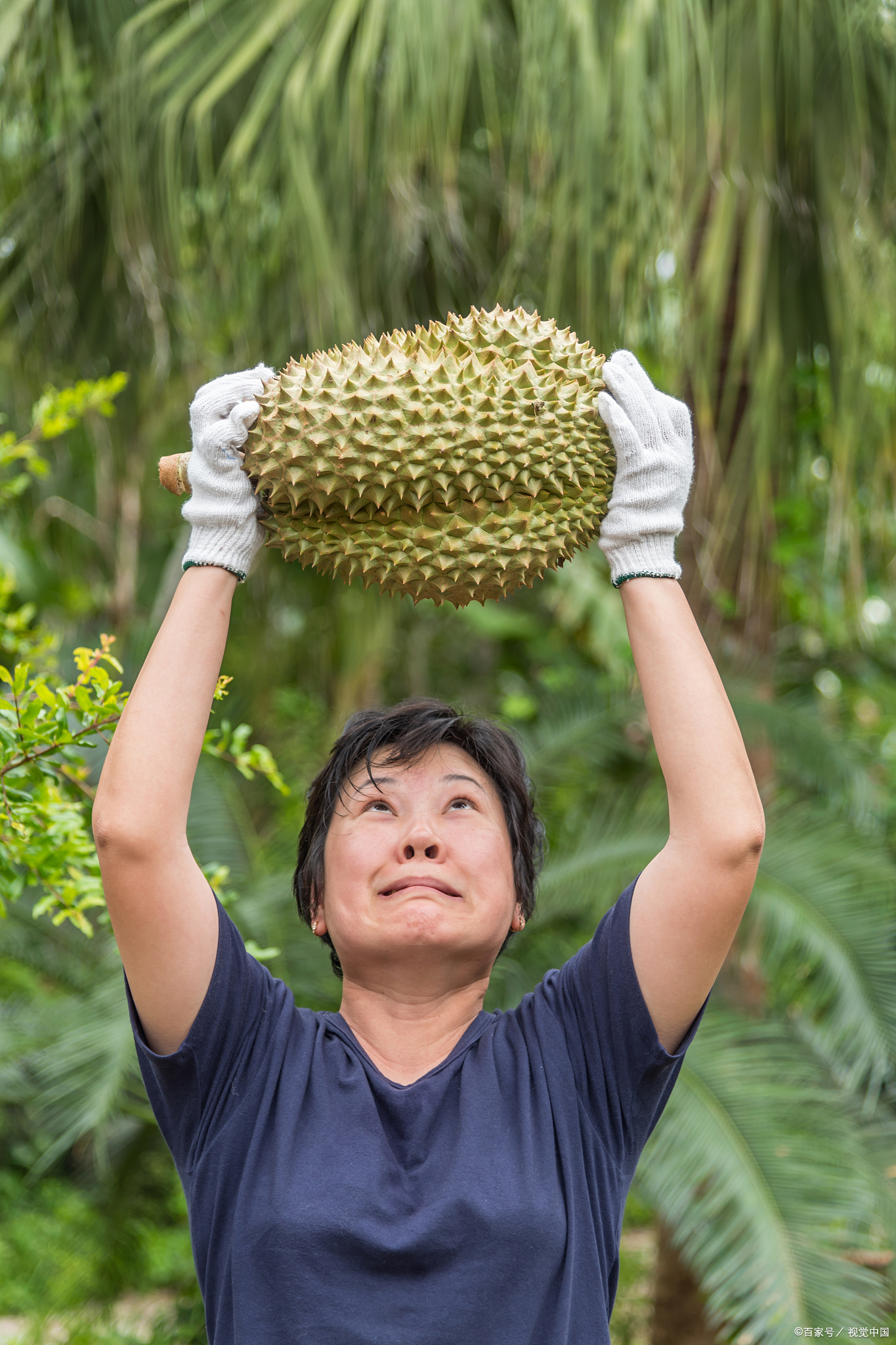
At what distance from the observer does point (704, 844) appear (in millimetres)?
1324

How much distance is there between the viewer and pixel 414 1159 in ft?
4.33

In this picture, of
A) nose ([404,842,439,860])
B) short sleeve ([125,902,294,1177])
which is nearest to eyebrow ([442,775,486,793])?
nose ([404,842,439,860])

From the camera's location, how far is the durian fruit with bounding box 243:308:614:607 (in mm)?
1438

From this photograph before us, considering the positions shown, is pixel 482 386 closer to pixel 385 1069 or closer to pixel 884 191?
pixel 385 1069

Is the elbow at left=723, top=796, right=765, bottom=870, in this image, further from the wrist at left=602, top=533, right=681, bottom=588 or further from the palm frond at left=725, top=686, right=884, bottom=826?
the palm frond at left=725, top=686, right=884, bottom=826

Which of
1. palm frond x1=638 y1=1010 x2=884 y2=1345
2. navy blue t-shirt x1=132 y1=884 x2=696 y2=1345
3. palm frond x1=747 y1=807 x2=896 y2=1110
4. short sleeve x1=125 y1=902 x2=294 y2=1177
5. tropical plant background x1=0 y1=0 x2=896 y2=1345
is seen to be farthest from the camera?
palm frond x1=747 y1=807 x2=896 y2=1110

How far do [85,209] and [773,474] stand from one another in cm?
242

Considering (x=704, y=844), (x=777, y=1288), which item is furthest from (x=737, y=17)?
(x=777, y=1288)

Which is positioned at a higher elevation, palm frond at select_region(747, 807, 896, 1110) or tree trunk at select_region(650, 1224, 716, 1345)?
palm frond at select_region(747, 807, 896, 1110)

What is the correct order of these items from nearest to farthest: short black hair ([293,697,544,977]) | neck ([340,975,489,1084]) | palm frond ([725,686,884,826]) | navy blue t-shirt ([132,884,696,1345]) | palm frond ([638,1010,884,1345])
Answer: navy blue t-shirt ([132,884,696,1345]), neck ([340,975,489,1084]), short black hair ([293,697,544,977]), palm frond ([638,1010,884,1345]), palm frond ([725,686,884,826])

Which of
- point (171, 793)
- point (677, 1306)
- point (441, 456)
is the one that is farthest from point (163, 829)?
point (677, 1306)

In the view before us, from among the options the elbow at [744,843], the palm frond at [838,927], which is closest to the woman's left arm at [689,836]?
the elbow at [744,843]

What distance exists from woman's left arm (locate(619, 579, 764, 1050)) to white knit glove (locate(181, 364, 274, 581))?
0.50 metres

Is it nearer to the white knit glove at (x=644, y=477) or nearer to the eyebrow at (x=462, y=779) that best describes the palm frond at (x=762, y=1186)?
the eyebrow at (x=462, y=779)
